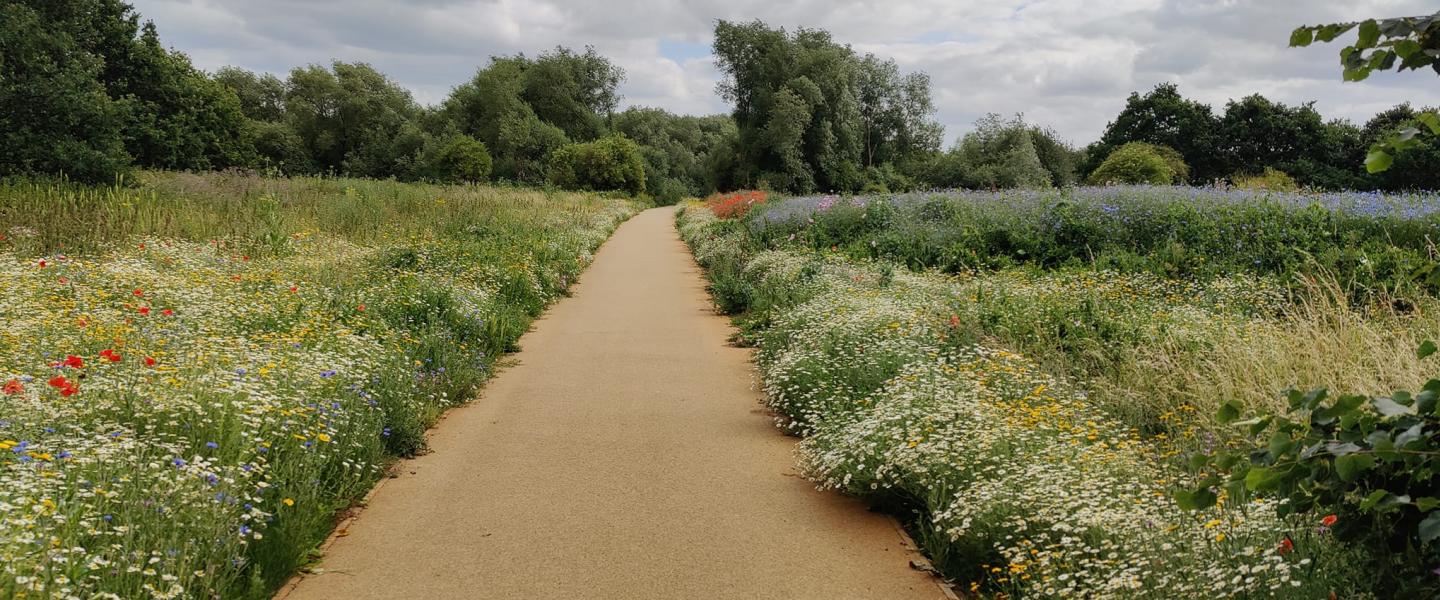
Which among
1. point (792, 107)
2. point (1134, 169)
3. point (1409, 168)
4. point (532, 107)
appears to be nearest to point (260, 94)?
point (532, 107)

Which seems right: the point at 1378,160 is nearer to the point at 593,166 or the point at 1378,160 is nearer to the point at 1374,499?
the point at 1374,499

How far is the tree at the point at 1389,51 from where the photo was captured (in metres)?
1.92

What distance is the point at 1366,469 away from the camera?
2.25 m

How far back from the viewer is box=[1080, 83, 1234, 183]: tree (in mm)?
59719

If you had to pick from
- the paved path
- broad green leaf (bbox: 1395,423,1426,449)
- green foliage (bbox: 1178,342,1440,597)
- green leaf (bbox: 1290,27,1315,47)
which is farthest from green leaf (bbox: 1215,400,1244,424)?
the paved path

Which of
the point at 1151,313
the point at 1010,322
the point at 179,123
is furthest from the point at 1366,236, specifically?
the point at 179,123

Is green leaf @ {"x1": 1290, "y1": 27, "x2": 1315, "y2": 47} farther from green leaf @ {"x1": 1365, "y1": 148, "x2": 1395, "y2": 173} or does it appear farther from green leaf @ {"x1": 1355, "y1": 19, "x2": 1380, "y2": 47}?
green leaf @ {"x1": 1365, "y1": 148, "x2": 1395, "y2": 173}

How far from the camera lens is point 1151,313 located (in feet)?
25.6

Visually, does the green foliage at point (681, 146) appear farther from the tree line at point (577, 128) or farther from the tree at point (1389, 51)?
the tree at point (1389, 51)

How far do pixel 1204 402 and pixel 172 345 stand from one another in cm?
657

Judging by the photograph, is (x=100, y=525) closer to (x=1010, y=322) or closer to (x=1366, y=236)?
(x=1010, y=322)

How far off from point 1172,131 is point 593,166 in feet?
133

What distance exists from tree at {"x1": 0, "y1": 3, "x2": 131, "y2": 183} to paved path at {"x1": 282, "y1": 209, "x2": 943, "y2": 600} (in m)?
22.6

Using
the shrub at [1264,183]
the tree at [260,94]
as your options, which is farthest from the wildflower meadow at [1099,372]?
the tree at [260,94]
